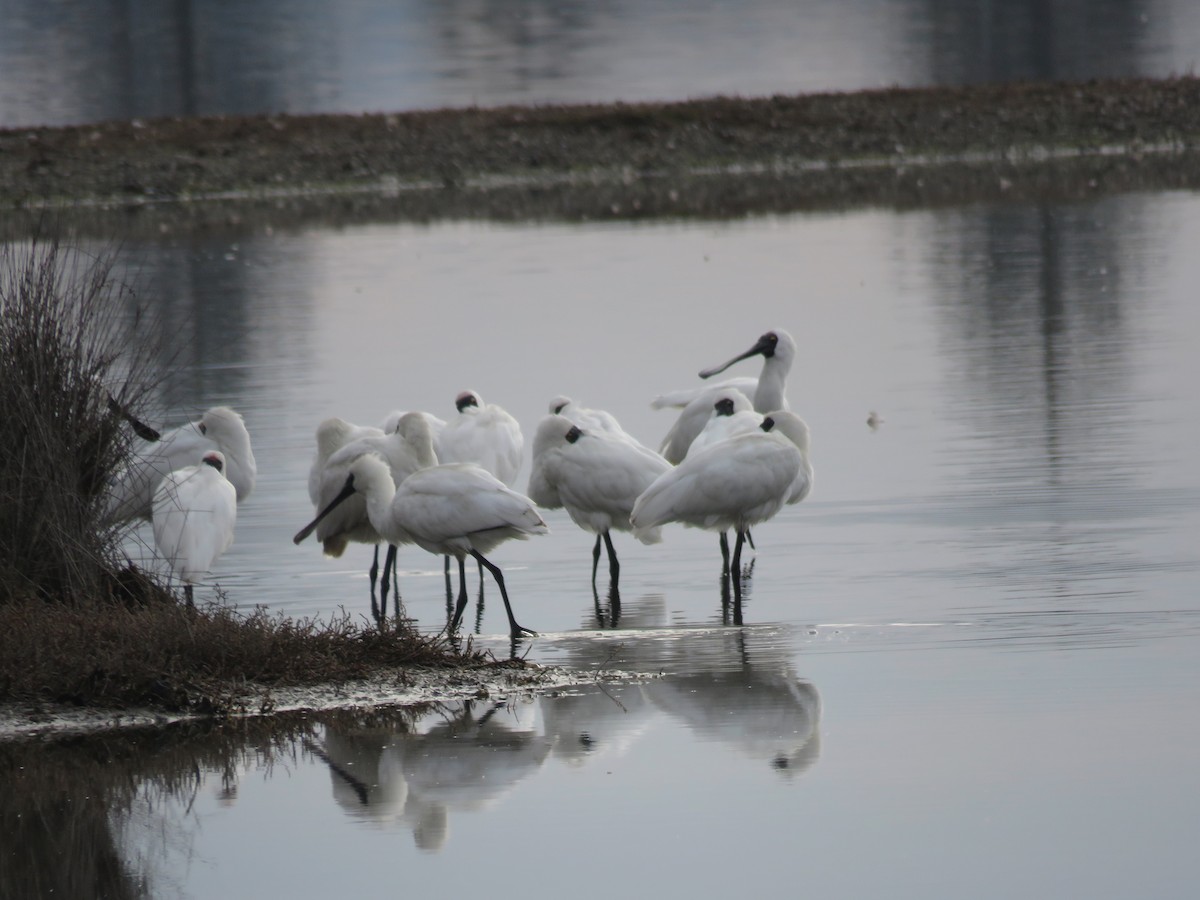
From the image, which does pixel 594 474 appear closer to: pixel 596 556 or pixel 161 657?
pixel 596 556

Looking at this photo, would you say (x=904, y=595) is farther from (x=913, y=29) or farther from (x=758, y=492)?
(x=913, y=29)

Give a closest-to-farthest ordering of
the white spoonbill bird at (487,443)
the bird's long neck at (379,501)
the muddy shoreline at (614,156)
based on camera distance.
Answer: the bird's long neck at (379,501) → the white spoonbill bird at (487,443) → the muddy shoreline at (614,156)

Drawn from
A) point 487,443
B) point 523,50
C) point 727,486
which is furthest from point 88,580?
point 523,50

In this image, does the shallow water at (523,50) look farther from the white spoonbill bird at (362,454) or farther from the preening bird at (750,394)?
the white spoonbill bird at (362,454)

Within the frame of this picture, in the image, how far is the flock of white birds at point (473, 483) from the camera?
10.2 metres

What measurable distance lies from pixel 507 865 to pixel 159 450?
6.00m

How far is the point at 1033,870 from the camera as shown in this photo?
6418mm

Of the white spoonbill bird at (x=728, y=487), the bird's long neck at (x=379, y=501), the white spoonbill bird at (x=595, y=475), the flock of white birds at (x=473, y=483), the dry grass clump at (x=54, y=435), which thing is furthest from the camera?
the white spoonbill bird at (x=595, y=475)

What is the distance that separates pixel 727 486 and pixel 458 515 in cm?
A: 143

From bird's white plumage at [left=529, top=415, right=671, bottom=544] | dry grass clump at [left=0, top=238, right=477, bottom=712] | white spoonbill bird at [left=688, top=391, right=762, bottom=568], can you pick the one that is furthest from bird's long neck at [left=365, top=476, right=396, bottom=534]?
white spoonbill bird at [left=688, top=391, right=762, bottom=568]

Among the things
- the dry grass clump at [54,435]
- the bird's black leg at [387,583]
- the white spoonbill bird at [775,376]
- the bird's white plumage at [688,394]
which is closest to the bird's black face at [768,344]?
the white spoonbill bird at [775,376]

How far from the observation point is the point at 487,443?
481 inches

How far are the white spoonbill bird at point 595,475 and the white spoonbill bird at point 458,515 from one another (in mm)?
1017

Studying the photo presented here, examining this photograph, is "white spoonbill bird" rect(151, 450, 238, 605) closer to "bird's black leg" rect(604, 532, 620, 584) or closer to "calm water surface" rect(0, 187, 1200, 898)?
"calm water surface" rect(0, 187, 1200, 898)
